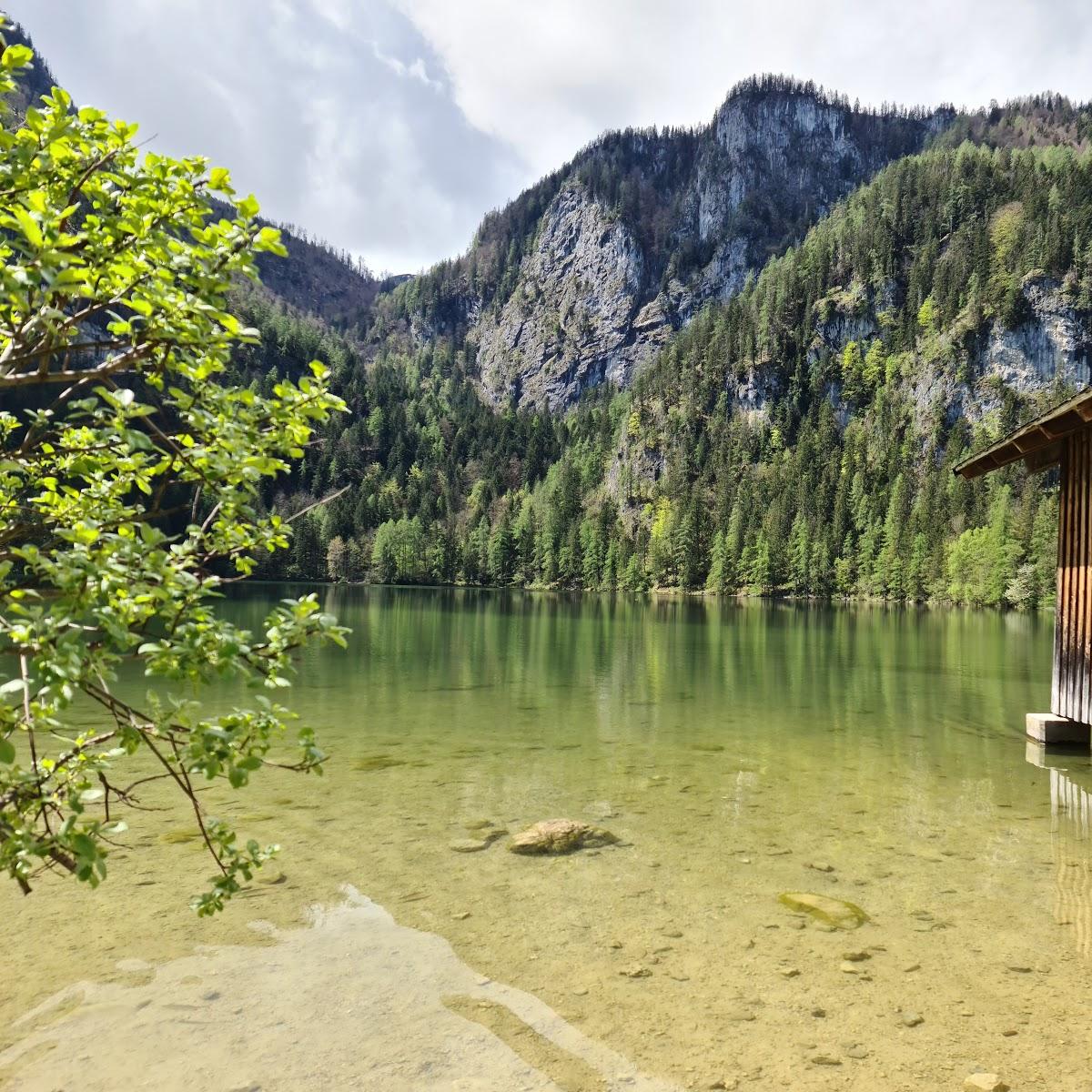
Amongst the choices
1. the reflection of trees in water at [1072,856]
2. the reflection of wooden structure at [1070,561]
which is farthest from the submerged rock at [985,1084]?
the reflection of wooden structure at [1070,561]

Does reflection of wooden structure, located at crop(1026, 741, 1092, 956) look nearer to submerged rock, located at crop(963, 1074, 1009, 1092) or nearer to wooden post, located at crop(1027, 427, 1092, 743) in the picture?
wooden post, located at crop(1027, 427, 1092, 743)

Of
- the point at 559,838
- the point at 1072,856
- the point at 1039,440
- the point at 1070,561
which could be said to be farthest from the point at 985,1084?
the point at 1039,440

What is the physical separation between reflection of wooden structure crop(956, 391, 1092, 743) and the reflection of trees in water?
8.47ft

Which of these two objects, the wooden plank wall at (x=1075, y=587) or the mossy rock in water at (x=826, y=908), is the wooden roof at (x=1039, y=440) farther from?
the mossy rock in water at (x=826, y=908)

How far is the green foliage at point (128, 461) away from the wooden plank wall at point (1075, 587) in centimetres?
1741

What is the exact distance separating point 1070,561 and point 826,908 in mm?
12508

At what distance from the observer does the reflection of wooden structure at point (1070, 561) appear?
53.3 feet

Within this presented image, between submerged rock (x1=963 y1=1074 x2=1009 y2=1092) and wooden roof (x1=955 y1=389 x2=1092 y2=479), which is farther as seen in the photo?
wooden roof (x1=955 y1=389 x2=1092 y2=479)

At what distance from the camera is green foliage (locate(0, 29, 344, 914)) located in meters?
3.16

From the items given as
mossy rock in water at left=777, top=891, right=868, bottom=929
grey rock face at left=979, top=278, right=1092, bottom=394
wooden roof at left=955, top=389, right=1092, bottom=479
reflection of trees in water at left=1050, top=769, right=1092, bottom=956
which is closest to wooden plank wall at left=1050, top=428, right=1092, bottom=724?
wooden roof at left=955, top=389, right=1092, bottom=479

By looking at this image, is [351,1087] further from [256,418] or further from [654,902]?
[256,418]

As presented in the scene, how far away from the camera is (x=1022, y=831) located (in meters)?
11.6

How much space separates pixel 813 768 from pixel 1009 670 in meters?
22.8

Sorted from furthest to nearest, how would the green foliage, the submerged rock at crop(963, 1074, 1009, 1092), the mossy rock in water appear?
the mossy rock in water < the submerged rock at crop(963, 1074, 1009, 1092) < the green foliage
